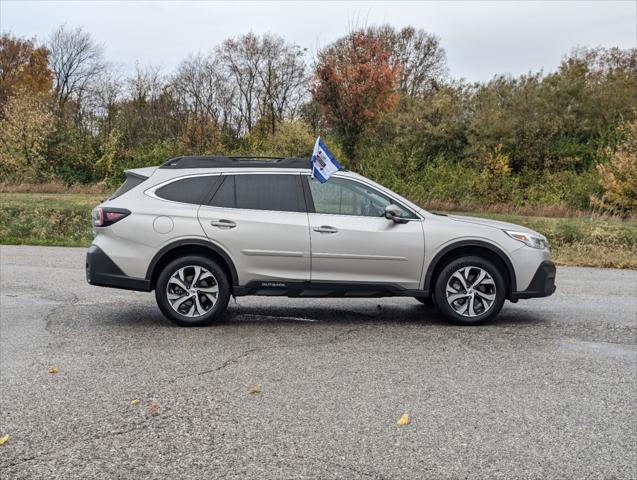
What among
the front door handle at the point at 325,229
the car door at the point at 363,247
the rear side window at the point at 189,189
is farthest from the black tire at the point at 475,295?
the rear side window at the point at 189,189

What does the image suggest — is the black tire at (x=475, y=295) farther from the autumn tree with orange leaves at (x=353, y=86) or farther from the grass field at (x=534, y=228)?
the autumn tree with orange leaves at (x=353, y=86)

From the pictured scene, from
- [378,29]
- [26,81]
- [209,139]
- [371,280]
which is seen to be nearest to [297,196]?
[371,280]

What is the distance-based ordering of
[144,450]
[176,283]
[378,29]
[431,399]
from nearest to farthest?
[144,450] → [431,399] → [176,283] → [378,29]

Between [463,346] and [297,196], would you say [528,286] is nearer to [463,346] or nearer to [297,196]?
[463,346]

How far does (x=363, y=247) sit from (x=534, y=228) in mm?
12125

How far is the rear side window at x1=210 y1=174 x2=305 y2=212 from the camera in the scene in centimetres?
806

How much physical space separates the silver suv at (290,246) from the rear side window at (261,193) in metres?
0.01

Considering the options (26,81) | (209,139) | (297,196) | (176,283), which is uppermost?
(26,81)

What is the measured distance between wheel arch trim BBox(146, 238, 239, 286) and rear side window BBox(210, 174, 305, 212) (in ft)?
1.61

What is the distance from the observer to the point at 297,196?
8.11 m

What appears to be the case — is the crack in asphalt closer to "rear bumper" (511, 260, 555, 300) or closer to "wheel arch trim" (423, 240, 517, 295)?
"wheel arch trim" (423, 240, 517, 295)

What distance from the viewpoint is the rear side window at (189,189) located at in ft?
26.4

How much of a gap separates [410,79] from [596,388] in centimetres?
4585

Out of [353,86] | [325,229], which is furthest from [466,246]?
[353,86]
